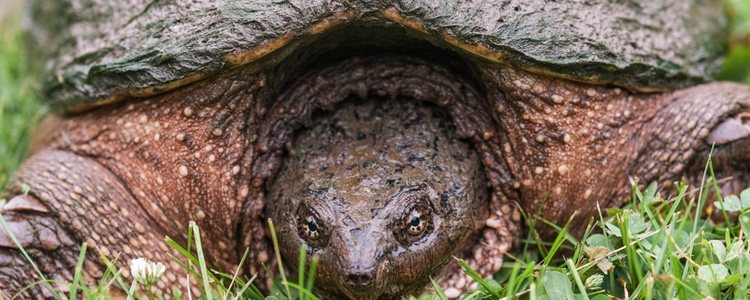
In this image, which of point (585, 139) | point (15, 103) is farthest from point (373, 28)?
point (15, 103)

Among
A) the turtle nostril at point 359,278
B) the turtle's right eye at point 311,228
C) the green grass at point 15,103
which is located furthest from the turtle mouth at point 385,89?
the green grass at point 15,103

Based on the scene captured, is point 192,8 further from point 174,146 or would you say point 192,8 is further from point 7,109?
point 7,109

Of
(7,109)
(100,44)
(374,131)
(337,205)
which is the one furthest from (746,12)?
(7,109)

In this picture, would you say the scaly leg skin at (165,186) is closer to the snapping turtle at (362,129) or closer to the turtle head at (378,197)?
the snapping turtle at (362,129)

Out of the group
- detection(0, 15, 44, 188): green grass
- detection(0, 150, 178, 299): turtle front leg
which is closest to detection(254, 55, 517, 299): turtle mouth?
detection(0, 150, 178, 299): turtle front leg

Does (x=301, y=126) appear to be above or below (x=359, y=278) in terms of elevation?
above

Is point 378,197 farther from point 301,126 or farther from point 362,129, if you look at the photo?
point 301,126

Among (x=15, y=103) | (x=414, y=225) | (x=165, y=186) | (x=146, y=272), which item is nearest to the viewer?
(x=146, y=272)
